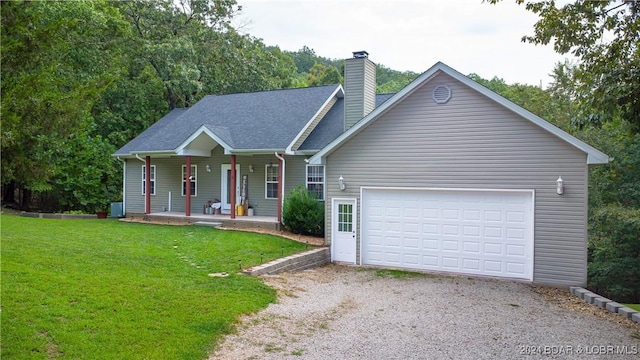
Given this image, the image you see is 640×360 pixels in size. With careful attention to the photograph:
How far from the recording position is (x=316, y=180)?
17.0m

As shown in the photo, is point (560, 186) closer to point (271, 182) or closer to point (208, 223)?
point (271, 182)

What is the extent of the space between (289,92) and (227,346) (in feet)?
52.9

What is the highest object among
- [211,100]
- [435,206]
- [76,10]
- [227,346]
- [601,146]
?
[76,10]

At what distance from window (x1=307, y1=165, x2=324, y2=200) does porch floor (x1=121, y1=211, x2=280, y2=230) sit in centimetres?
172

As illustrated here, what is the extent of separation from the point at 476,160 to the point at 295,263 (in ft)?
16.8

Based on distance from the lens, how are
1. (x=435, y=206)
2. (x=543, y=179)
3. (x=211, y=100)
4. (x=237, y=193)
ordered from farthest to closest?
(x=211, y=100) < (x=237, y=193) < (x=435, y=206) < (x=543, y=179)

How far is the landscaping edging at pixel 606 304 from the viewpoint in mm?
8019

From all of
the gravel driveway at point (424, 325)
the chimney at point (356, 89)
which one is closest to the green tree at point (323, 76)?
the chimney at point (356, 89)

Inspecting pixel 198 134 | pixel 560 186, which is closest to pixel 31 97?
pixel 560 186

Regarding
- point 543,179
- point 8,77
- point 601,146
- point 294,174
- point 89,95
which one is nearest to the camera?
point 8,77

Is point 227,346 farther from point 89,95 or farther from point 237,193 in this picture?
point 237,193

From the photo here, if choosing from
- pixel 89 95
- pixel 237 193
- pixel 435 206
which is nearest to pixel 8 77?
pixel 89 95

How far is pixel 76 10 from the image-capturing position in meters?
21.0

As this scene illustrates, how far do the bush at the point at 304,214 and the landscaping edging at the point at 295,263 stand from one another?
1.91 m
